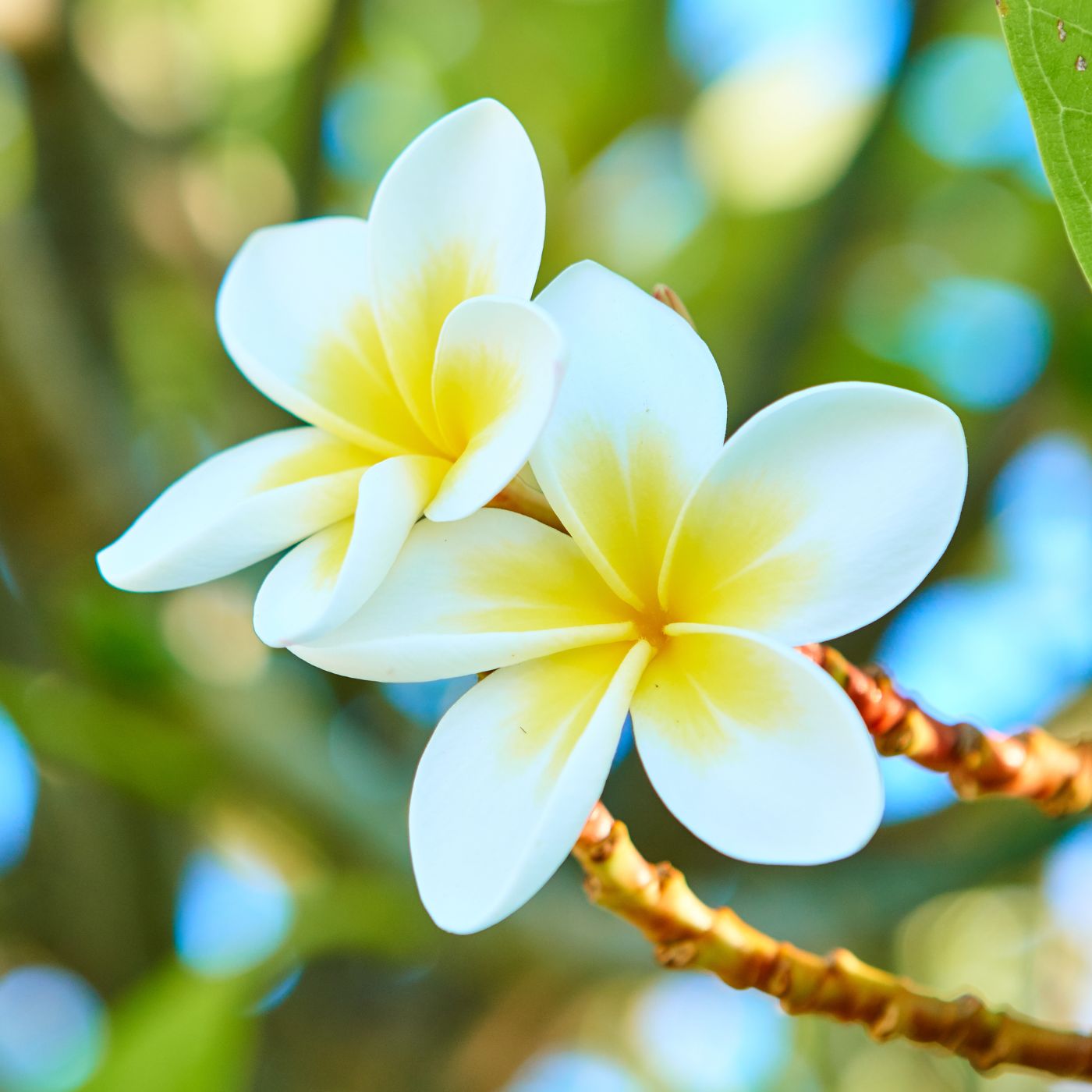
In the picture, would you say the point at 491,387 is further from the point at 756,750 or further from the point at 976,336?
the point at 976,336

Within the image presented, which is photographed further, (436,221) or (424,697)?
(424,697)

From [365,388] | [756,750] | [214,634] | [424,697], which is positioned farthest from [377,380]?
[424,697]

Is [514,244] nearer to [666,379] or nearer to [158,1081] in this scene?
[666,379]

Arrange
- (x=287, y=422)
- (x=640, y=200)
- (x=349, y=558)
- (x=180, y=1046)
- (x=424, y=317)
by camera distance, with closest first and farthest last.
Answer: (x=349, y=558) < (x=424, y=317) < (x=180, y=1046) < (x=287, y=422) < (x=640, y=200)

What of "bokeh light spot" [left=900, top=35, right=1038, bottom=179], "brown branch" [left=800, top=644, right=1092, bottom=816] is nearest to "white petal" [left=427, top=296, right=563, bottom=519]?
"brown branch" [left=800, top=644, right=1092, bottom=816]

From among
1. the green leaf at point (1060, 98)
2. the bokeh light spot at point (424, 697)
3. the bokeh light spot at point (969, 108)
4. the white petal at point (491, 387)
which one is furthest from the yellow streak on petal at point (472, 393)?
the bokeh light spot at point (969, 108)

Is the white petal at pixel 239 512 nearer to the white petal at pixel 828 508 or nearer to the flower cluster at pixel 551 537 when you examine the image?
the flower cluster at pixel 551 537
